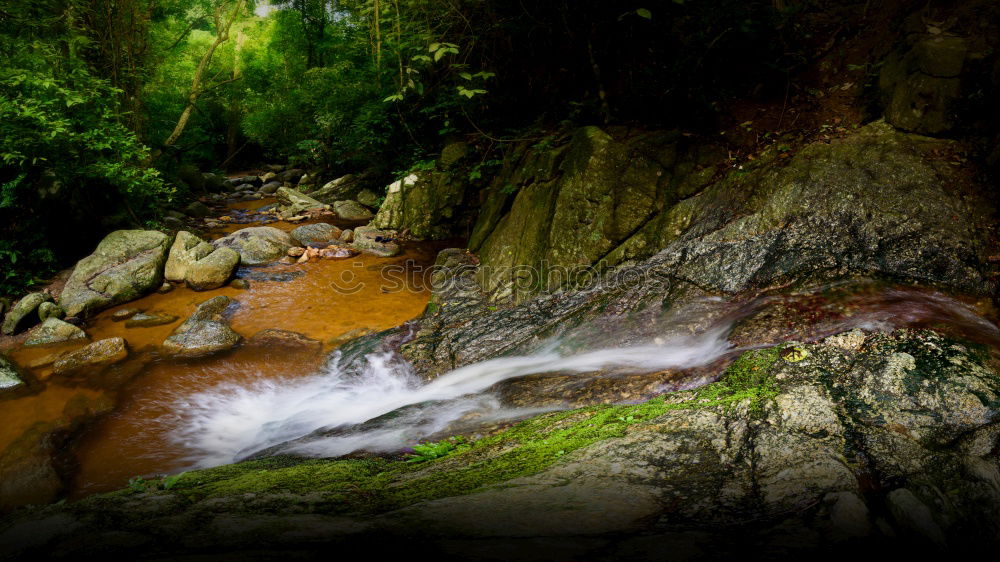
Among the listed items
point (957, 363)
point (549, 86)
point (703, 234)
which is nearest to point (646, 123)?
point (703, 234)

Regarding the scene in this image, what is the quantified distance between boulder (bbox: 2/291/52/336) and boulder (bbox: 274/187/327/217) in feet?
25.7

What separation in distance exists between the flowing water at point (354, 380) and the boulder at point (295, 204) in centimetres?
814

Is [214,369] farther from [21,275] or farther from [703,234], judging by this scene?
[703,234]

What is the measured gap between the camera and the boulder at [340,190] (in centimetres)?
1628

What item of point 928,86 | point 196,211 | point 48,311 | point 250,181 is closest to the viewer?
point 928,86

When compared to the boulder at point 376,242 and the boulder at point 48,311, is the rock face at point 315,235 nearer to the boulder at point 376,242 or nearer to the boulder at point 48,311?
the boulder at point 376,242

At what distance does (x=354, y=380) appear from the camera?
574cm

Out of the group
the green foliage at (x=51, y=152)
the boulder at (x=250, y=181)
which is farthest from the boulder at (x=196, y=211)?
the boulder at (x=250, y=181)

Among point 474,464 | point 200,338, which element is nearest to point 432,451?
point 474,464

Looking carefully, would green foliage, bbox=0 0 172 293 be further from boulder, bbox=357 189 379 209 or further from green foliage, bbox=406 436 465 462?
green foliage, bbox=406 436 465 462

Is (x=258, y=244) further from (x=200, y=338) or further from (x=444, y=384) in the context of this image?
(x=444, y=384)

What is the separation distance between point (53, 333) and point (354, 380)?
5.10 metres

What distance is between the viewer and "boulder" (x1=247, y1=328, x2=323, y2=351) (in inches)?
264

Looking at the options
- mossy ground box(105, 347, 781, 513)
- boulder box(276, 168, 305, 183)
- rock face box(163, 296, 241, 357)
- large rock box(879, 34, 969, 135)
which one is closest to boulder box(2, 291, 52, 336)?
rock face box(163, 296, 241, 357)
